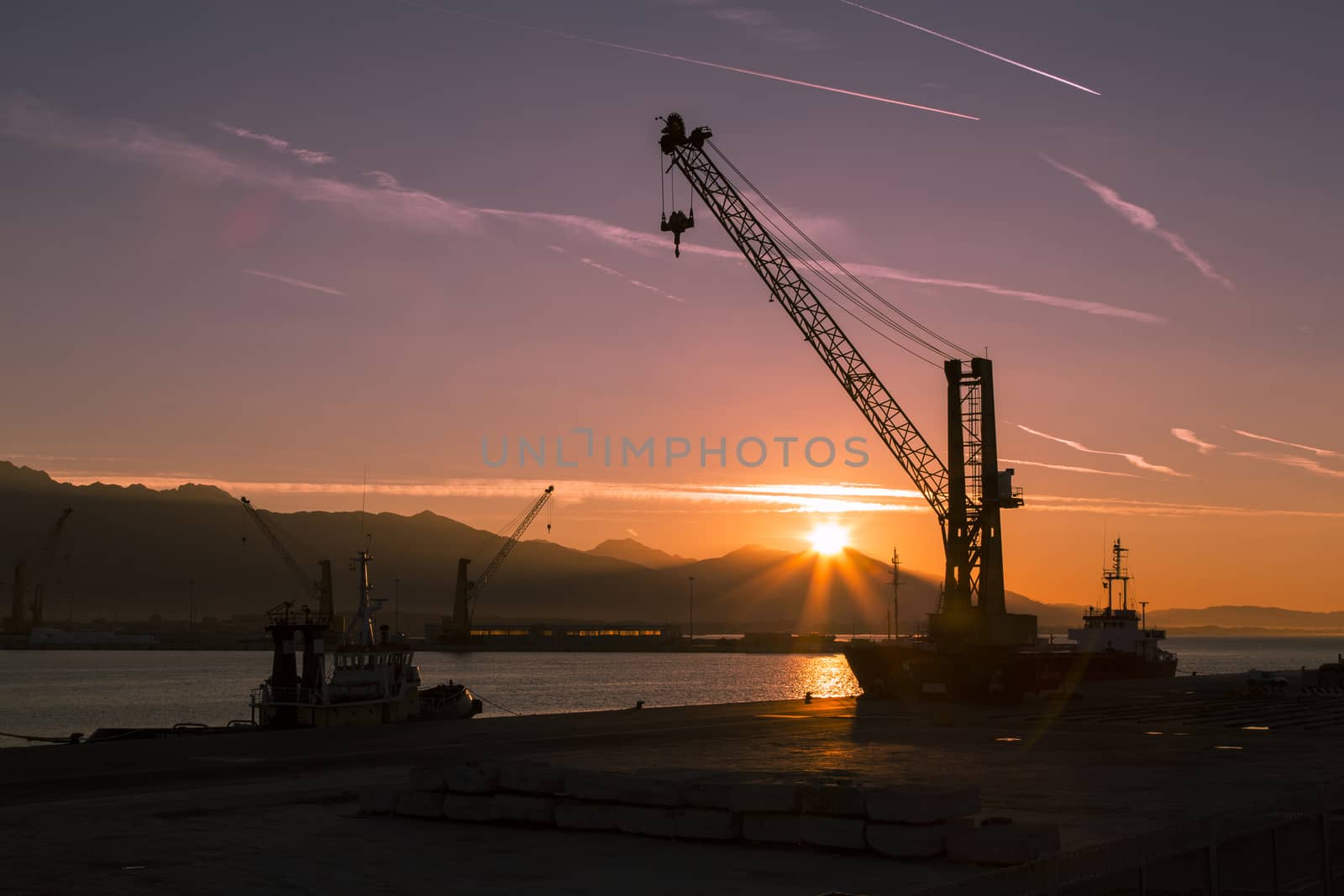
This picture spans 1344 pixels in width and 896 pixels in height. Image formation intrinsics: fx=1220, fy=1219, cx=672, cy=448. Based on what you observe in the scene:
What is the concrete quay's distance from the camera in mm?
17062

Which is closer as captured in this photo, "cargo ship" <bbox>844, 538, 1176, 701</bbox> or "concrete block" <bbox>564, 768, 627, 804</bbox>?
"concrete block" <bbox>564, 768, 627, 804</bbox>

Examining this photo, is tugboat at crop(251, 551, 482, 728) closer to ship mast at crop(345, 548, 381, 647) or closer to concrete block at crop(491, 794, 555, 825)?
ship mast at crop(345, 548, 381, 647)

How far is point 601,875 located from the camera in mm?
16984

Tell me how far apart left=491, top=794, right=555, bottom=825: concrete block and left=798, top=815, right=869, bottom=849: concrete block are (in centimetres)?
463

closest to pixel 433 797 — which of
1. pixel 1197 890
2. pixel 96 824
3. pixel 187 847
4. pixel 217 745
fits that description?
pixel 187 847

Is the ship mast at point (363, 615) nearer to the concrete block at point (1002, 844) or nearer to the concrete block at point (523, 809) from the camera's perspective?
the concrete block at point (523, 809)

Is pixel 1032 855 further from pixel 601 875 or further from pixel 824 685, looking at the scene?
pixel 824 685

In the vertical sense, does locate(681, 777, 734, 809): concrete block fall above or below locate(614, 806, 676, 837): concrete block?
above

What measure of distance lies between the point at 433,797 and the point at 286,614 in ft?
140

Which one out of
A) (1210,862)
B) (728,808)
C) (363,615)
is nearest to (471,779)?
(728,808)

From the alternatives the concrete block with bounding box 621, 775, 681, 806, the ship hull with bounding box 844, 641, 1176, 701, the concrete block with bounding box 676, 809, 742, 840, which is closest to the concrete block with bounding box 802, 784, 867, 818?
the concrete block with bounding box 676, 809, 742, 840

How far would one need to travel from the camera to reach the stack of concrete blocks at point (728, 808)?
17500mm

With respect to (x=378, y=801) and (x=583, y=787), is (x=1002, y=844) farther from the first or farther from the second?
(x=378, y=801)

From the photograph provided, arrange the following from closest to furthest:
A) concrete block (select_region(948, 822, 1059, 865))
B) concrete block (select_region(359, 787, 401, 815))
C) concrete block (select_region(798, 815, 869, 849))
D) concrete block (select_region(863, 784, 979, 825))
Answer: concrete block (select_region(948, 822, 1059, 865))
concrete block (select_region(863, 784, 979, 825))
concrete block (select_region(798, 815, 869, 849))
concrete block (select_region(359, 787, 401, 815))
